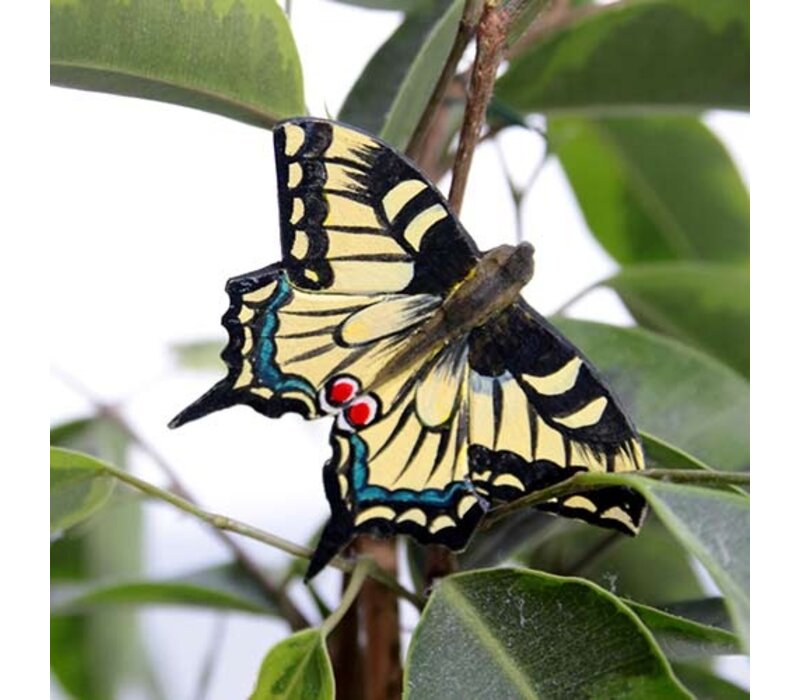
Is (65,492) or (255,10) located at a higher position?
(255,10)

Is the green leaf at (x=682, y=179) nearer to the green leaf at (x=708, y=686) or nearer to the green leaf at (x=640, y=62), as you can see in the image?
the green leaf at (x=640, y=62)

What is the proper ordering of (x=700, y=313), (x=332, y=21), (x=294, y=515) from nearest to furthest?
1. (x=700, y=313)
2. (x=332, y=21)
3. (x=294, y=515)

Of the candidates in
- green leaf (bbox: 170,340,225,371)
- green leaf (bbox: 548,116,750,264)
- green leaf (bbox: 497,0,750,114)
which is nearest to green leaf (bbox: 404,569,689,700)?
green leaf (bbox: 497,0,750,114)

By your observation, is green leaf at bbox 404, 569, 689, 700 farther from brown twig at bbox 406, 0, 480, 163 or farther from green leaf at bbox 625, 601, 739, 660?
brown twig at bbox 406, 0, 480, 163

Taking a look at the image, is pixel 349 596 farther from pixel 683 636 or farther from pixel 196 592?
pixel 196 592
